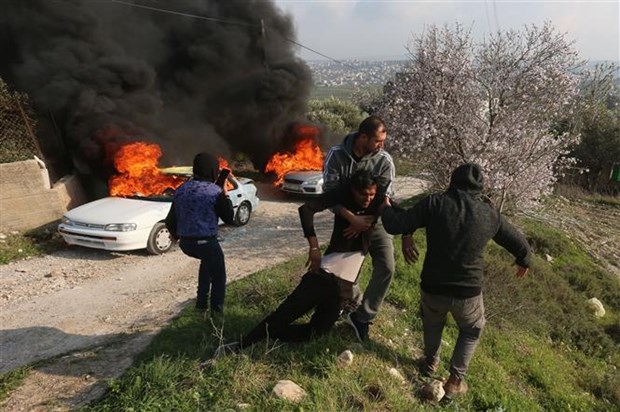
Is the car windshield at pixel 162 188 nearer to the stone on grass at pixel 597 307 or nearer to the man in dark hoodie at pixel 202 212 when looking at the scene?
the man in dark hoodie at pixel 202 212

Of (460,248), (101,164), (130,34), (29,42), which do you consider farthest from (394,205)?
(130,34)

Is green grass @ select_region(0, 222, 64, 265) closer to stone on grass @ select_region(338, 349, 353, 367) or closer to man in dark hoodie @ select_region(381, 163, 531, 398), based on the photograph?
stone on grass @ select_region(338, 349, 353, 367)

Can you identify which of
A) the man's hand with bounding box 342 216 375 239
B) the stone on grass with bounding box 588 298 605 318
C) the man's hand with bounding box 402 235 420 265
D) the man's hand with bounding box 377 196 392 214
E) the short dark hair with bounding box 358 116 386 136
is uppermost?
Result: the short dark hair with bounding box 358 116 386 136

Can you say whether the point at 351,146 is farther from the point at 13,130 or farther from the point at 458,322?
the point at 13,130

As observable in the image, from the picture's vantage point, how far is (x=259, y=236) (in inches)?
396

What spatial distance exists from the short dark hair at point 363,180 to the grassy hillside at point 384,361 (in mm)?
1604

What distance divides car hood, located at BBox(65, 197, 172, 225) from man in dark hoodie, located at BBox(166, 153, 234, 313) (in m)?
3.74

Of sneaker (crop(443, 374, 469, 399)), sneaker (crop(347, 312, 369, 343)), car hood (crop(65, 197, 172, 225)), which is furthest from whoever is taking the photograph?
car hood (crop(65, 197, 172, 225))

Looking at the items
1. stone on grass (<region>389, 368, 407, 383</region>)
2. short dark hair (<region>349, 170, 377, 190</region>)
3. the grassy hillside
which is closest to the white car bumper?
the grassy hillside

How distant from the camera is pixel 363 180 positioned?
3871 millimetres

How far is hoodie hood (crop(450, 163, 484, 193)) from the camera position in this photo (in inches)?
140

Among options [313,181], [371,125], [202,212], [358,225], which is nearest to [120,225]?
[202,212]

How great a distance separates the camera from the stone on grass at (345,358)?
13.5 ft

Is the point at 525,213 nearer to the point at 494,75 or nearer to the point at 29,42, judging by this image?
the point at 494,75
